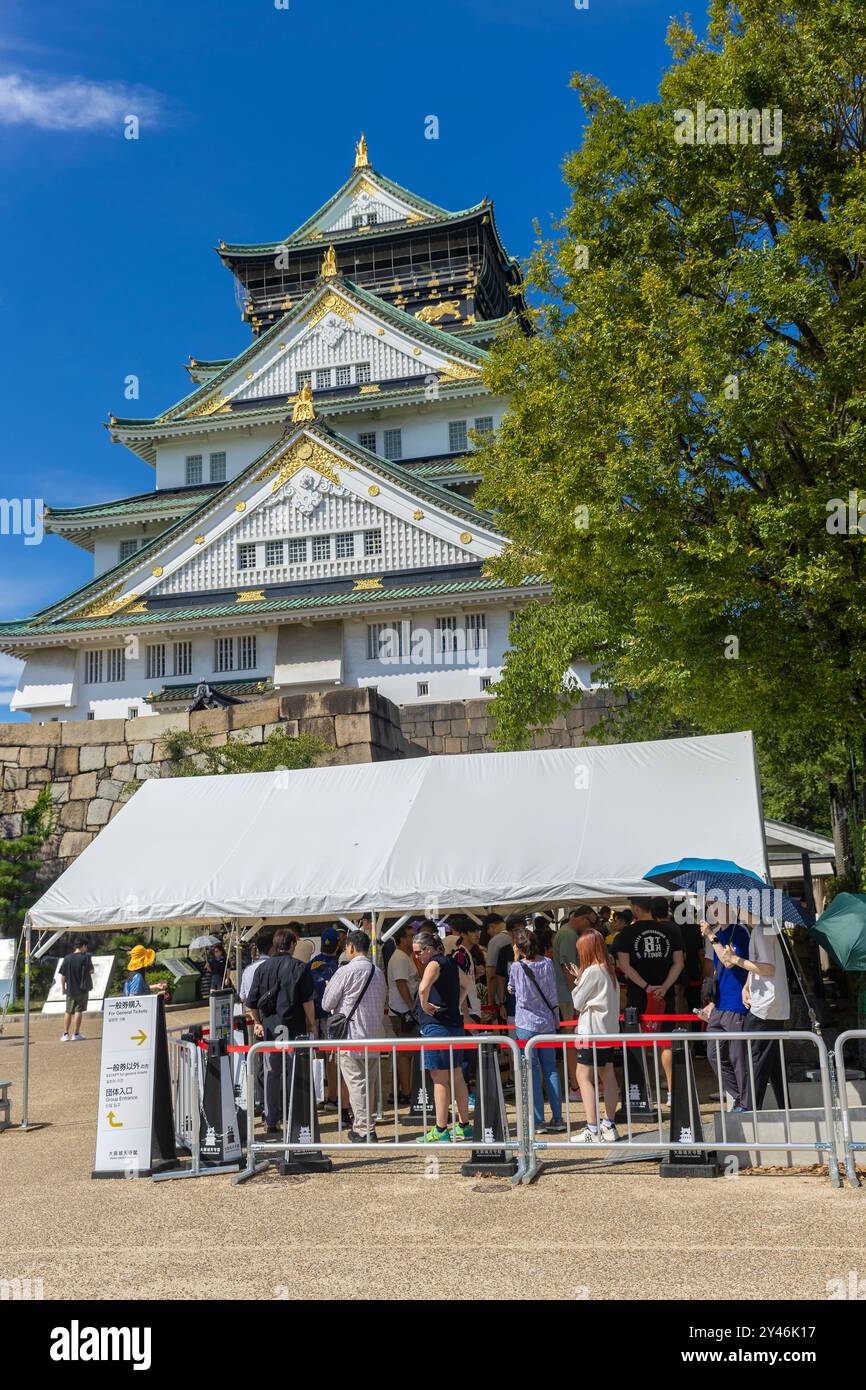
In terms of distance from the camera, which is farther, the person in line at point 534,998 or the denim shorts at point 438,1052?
the person in line at point 534,998

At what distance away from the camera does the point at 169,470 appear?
45.5 meters

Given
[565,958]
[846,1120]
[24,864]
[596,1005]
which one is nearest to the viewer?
[846,1120]

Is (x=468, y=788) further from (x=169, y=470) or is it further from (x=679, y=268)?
(x=169, y=470)

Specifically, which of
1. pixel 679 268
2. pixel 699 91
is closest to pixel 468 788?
pixel 679 268

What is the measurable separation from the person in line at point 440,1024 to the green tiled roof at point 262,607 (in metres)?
23.3

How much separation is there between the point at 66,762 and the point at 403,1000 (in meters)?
16.5

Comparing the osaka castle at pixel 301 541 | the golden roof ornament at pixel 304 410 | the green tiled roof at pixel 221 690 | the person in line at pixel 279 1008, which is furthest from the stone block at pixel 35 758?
the person in line at pixel 279 1008

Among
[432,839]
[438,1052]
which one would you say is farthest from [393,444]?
[438,1052]

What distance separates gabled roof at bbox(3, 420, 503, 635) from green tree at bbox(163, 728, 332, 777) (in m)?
13.0

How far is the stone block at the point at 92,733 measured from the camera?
26438 mm

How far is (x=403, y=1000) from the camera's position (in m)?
12.4

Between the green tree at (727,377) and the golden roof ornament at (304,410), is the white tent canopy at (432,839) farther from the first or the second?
the golden roof ornament at (304,410)

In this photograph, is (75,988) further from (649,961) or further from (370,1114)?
(649,961)
